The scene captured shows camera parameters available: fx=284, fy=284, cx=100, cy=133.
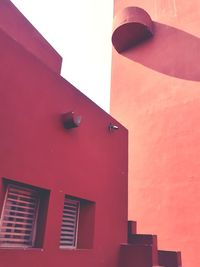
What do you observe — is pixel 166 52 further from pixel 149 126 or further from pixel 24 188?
pixel 24 188

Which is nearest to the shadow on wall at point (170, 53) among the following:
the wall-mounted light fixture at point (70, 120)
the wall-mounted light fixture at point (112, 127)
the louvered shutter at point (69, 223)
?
the wall-mounted light fixture at point (112, 127)

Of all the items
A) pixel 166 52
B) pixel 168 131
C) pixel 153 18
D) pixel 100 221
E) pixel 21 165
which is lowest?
pixel 100 221

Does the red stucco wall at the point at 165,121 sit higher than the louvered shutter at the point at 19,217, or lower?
higher

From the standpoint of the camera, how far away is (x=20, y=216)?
4.12m

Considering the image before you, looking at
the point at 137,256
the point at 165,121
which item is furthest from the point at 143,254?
the point at 165,121

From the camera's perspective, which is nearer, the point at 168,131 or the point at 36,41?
the point at 36,41

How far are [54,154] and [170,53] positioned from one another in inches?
223

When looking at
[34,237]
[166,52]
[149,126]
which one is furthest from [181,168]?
[34,237]

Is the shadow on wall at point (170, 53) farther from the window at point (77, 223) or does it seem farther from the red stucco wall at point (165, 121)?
the window at point (77, 223)

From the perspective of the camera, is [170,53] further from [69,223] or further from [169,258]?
[69,223]

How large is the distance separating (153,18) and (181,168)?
5251 millimetres

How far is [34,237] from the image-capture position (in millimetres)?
4172

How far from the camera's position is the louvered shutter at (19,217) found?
3.87 meters

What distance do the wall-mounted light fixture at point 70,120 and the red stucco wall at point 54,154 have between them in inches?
3.6
